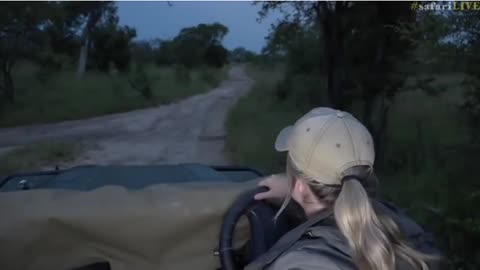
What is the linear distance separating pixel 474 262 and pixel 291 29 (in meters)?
6.64

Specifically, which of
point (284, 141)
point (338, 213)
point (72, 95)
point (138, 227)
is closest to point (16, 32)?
point (72, 95)

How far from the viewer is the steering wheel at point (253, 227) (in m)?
2.00

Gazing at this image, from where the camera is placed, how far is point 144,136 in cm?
1504

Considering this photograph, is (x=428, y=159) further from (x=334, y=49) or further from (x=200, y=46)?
(x=200, y=46)

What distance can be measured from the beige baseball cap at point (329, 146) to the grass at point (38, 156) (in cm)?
875

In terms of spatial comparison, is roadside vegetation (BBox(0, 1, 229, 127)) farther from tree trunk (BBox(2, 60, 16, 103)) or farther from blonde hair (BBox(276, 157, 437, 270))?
blonde hair (BBox(276, 157, 437, 270))

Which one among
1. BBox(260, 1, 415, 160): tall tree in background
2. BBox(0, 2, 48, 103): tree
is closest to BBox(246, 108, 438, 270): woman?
BBox(260, 1, 415, 160): tall tree in background

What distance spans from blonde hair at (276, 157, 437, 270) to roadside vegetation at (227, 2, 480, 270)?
311 centimetres

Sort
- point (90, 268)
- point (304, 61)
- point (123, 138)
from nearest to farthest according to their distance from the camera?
point (90, 268) → point (123, 138) → point (304, 61)

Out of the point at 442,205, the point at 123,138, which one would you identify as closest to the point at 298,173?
the point at 442,205

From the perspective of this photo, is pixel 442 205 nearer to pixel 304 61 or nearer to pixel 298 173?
pixel 298 173

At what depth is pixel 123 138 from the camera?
14.7 m

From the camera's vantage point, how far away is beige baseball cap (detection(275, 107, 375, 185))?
62.2 inches

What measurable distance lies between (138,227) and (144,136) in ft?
43.0
